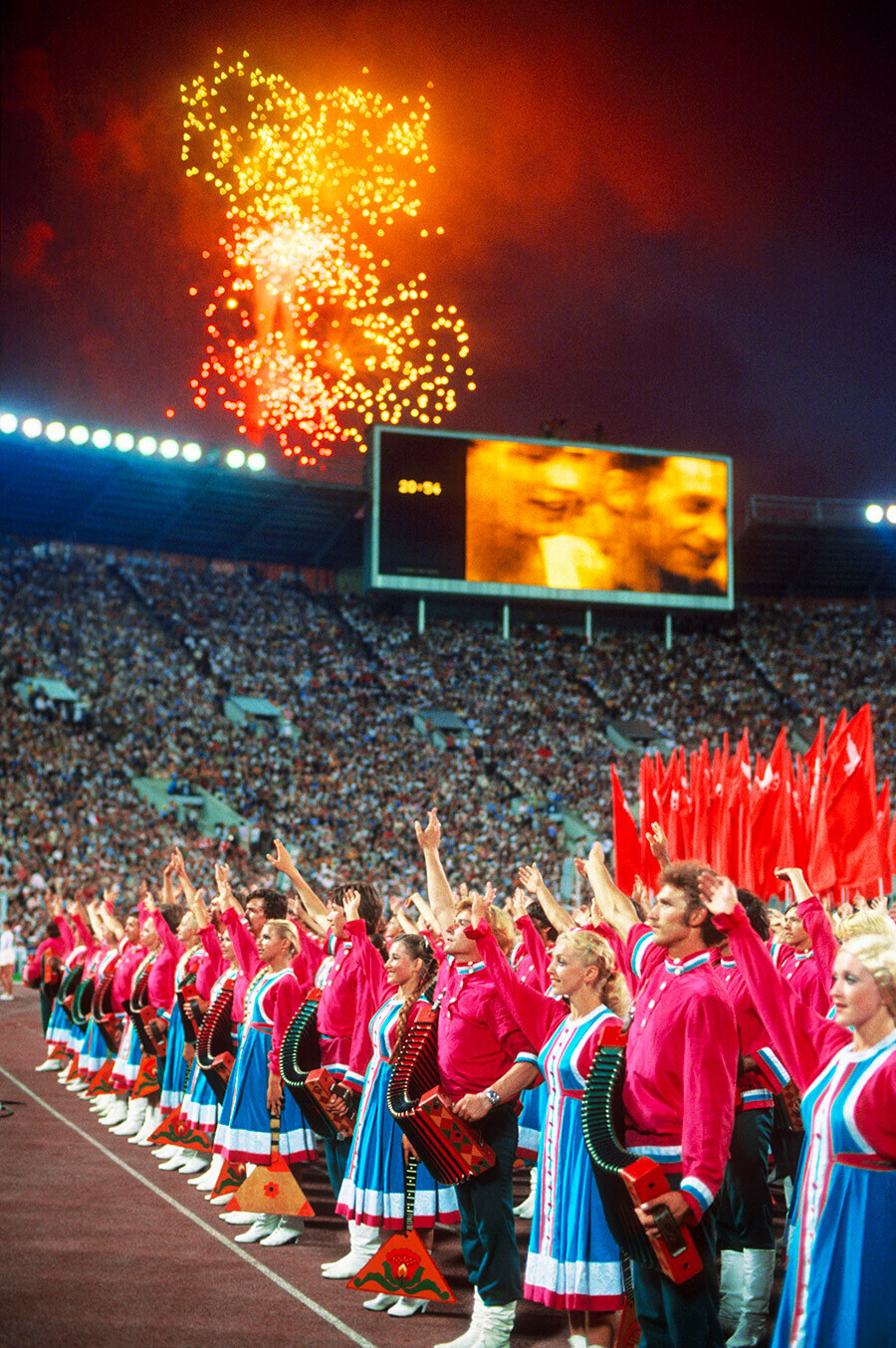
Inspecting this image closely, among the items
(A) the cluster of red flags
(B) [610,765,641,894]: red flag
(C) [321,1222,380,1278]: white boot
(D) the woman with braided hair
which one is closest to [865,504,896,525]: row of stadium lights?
(A) the cluster of red flags

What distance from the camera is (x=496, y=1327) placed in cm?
560

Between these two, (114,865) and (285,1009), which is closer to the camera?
(285,1009)

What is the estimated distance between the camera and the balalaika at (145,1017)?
11.0m

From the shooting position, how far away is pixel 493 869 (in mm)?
29016

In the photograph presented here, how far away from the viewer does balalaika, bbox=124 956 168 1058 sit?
1101cm

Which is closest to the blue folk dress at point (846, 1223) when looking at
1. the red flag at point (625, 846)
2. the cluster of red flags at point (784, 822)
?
the cluster of red flags at point (784, 822)

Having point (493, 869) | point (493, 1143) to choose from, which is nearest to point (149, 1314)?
point (493, 1143)

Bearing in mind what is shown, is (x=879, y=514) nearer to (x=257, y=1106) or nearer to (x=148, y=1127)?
(x=148, y=1127)

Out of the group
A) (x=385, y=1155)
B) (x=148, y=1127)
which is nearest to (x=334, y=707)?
(x=148, y=1127)

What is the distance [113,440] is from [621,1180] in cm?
3287

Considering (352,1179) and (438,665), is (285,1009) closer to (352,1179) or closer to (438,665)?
(352,1179)

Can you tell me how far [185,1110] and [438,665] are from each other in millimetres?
28681

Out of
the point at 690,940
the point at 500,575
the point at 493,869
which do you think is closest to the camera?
the point at 690,940

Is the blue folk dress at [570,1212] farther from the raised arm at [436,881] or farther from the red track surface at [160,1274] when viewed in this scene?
the raised arm at [436,881]
